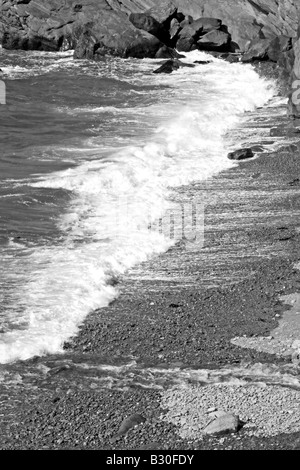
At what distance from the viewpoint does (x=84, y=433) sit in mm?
A: 8938

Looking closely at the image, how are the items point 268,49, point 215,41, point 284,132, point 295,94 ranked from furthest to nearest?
point 215,41 → point 268,49 → point 295,94 → point 284,132

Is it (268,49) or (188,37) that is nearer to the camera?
(268,49)

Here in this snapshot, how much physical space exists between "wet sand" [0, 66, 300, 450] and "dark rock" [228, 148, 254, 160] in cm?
462

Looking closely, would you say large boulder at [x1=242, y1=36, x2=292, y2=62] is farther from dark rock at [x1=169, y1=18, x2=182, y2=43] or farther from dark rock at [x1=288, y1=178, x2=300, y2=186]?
dark rock at [x1=288, y1=178, x2=300, y2=186]

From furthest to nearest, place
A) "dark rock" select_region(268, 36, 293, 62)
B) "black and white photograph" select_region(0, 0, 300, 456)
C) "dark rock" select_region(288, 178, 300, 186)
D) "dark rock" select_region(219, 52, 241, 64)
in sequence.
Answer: "dark rock" select_region(219, 52, 241, 64) < "dark rock" select_region(268, 36, 293, 62) < "dark rock" select_region(288, 178, 300, 186) < "black and white photograph" select_region(0, 0, 300, 456)

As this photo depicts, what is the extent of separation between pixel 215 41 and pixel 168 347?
34.5 meters

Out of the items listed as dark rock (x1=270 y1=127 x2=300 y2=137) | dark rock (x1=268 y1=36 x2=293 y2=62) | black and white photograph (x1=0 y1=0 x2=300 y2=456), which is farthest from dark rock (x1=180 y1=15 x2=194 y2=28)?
dark rock (x1=270 y1=127 x2=300 y2=137)

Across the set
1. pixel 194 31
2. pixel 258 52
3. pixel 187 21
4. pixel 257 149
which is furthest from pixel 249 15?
pixel 257 149

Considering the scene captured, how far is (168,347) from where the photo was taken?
10.9 metres

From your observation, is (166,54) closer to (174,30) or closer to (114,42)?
(114,42)

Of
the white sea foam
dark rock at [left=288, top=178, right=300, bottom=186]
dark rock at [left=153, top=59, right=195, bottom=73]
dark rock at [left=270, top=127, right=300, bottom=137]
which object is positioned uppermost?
dark rock at [left=153, top=59, right=195, bottom=73]

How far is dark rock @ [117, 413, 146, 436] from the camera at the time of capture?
893 cm

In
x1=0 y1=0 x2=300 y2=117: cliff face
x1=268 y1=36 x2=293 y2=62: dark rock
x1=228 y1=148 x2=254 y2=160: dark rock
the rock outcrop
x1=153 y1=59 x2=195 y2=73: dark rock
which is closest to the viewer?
x1=228 y1=148 x2=254 y2=160: dark rock
